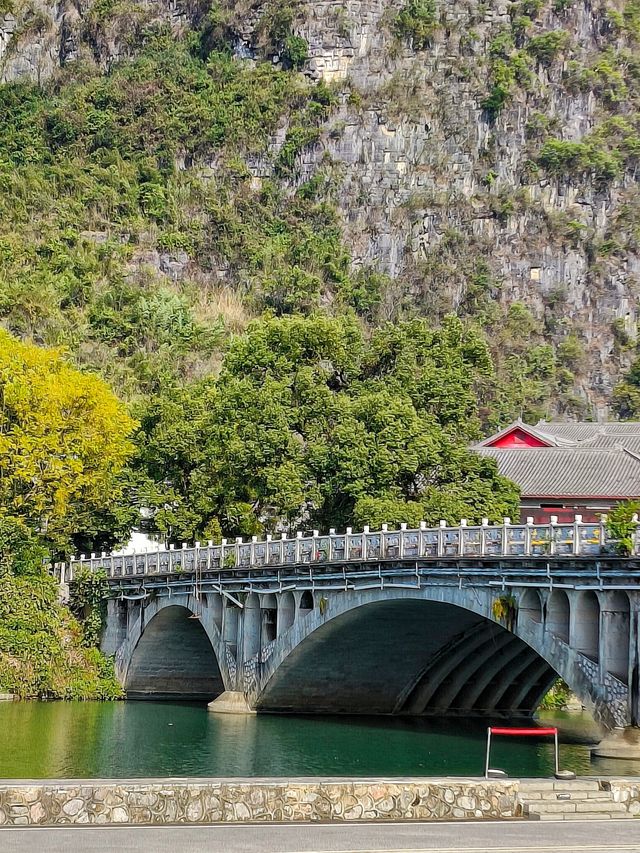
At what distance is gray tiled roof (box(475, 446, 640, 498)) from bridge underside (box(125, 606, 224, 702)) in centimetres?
2890

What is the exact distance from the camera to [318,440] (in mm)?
90562

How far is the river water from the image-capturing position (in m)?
53.9

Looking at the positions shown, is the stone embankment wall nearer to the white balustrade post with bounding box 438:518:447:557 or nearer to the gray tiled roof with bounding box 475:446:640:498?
the white balustrade post with bounding box 438:518:447:557

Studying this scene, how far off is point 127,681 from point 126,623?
284 cm

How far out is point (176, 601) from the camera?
78812mm

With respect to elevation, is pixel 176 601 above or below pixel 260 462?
below

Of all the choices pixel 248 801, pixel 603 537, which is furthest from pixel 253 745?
pixel 248 801

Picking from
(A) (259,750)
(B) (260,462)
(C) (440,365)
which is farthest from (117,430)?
(A) (259,750)

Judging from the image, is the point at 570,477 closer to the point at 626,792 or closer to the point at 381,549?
the point at 381,549

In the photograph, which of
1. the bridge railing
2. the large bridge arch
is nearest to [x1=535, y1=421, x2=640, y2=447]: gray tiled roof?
the bridge railing

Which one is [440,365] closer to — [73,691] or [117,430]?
[117,430]

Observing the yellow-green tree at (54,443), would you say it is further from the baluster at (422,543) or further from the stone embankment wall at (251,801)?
the stone embankment wall at (251,801)

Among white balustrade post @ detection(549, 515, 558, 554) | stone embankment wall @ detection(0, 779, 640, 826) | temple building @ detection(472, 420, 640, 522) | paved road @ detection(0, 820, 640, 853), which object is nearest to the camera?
paved road @ detection(0, 820, 640, 853)

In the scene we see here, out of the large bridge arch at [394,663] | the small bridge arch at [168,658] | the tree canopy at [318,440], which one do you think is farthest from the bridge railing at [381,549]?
the tree canopy at [318,440]
